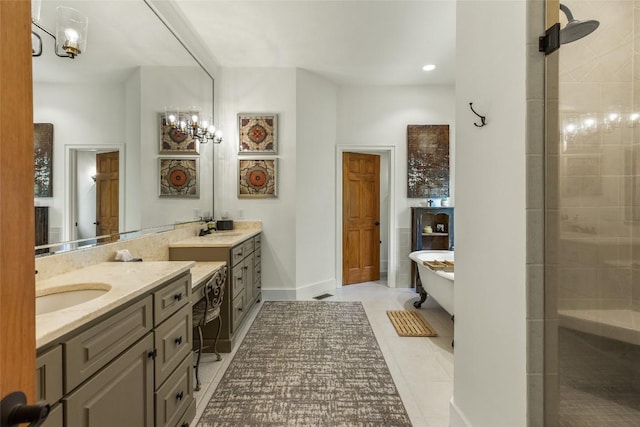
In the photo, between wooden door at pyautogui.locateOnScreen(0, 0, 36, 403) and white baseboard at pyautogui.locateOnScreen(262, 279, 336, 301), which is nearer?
wooden door at pyautogui.locateOnScreen(0, 0, 36, 403)

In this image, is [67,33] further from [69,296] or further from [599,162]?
[599,162]

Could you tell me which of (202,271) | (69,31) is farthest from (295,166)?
(69,31)

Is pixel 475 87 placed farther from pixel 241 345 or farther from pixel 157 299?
pixel 241 345

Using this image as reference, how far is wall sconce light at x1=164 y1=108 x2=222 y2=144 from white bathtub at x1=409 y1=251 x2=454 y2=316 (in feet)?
9.45

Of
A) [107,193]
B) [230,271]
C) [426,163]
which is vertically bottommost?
[230,271]

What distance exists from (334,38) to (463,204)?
107 inches

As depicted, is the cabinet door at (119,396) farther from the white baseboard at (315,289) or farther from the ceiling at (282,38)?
the white baseboard at (315,289)

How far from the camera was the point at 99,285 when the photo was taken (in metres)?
1.44

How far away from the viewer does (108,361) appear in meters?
1.13

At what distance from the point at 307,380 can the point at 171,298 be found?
1287 mm

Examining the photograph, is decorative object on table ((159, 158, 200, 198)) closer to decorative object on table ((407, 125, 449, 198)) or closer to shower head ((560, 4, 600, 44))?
shower head ((560, 4, 600, 44))

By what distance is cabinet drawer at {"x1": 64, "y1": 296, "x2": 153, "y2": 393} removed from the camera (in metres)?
0.97

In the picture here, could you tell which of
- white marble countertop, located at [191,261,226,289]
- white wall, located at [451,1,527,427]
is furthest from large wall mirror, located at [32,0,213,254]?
white wall, located at [451,1,527,427]

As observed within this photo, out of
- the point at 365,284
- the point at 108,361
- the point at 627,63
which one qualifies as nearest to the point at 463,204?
the point at 627,63
